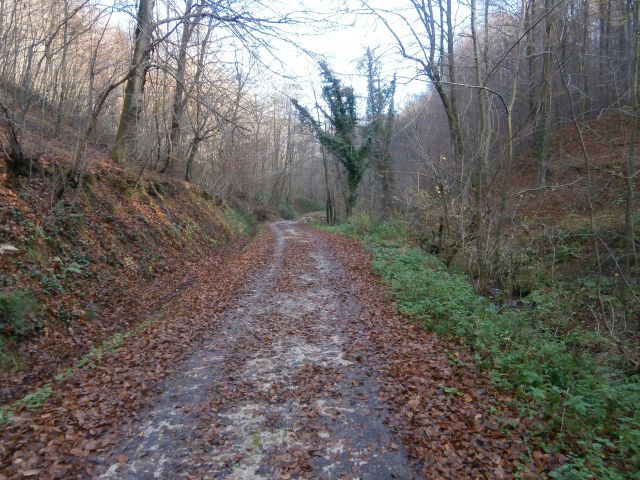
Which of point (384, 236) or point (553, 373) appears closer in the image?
point (553, 373)

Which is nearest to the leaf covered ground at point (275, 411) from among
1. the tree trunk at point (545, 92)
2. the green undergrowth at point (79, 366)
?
the green undergrowth at point (79, 366)

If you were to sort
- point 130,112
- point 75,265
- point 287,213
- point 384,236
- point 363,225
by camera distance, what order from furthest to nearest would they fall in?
point 287,213, point 363,225, point 384,236, point 130,112, point 75,265

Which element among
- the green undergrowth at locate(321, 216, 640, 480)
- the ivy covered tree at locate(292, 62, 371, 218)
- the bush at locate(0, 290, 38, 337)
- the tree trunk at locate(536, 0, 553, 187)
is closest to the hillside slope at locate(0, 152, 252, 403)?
the bush at locate(0, 290, 38, 337)

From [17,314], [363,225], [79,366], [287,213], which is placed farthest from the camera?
[287,213]

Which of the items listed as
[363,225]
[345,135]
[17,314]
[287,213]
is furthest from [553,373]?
[287,213]

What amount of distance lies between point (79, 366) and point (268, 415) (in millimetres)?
3242

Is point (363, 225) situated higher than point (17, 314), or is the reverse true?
point (363, 225)

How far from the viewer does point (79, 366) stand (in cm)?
611

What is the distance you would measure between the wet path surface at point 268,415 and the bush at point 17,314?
2.64 metres

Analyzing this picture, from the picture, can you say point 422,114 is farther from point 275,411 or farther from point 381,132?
point 275,411

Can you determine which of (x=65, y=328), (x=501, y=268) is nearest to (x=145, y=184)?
(x=65, y=328)

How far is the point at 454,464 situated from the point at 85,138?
10412 mm

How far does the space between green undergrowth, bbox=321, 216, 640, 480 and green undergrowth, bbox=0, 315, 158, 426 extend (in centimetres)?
518

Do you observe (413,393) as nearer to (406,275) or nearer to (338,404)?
(338,404)
